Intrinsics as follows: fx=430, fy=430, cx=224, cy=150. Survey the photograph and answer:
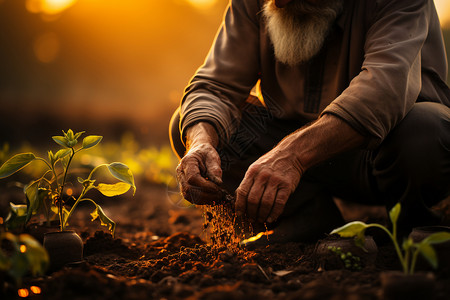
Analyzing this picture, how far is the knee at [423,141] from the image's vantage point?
→ 2.21 meters

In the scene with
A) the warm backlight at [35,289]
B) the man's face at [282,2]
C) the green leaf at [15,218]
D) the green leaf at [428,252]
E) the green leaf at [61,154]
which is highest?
the man's face at [282,2]

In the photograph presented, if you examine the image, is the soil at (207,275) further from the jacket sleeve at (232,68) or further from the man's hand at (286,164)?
the jacket sleeve at (232,68)

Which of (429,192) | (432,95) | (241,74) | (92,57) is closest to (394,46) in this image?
(432,95)

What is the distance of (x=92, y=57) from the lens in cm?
1258

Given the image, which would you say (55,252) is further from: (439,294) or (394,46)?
(394,46)

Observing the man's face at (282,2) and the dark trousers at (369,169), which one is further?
the man's face at (282,2)

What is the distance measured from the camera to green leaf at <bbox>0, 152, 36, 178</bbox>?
6.18ft

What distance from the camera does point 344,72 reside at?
2.50 metres

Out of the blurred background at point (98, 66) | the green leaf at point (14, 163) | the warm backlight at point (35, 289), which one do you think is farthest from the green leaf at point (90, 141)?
the blurred background at point (98, 66)

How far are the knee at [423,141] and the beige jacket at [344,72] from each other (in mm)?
95

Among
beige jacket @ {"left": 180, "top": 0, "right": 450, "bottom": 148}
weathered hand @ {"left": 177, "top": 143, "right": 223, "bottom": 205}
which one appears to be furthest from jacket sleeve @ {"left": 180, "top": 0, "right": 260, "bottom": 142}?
weathered hand @ {"left": 177, "top": 143, "right": 223, "bottom": 205}

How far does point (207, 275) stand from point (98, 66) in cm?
1208

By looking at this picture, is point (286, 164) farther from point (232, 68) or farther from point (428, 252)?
point (232, 68)

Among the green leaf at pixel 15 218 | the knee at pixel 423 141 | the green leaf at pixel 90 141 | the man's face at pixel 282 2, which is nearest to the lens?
the green leaf at pixel 15 218
